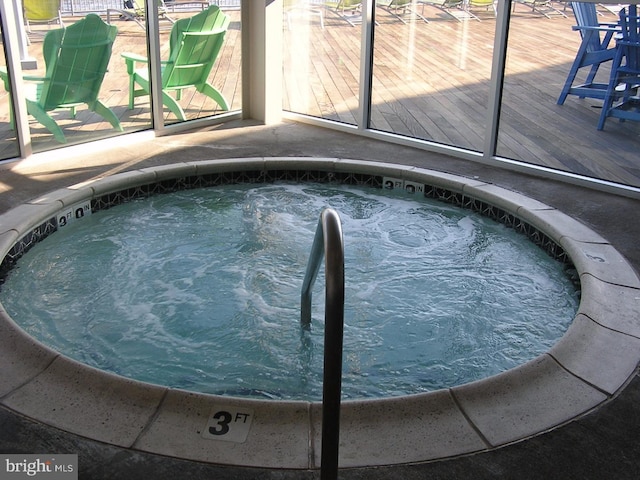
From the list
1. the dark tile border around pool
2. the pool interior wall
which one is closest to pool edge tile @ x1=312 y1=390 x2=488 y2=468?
the pool interior wall

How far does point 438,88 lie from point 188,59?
2285 mm

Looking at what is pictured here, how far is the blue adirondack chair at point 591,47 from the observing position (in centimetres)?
497

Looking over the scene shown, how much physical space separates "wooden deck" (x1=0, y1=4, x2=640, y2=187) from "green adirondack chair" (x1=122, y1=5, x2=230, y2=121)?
9cm

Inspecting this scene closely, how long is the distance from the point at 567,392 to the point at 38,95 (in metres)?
4.56

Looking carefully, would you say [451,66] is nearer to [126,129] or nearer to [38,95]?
[126,129]

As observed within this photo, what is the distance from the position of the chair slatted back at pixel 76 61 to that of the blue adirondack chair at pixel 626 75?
3.87 metres

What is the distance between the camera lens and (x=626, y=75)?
16.5ft

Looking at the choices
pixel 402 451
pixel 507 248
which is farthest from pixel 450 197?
pixel 402 451

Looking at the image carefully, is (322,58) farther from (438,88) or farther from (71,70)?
(71,70)

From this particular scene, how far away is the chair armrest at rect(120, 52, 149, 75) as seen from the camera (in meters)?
6.08

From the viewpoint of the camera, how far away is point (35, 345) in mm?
2928

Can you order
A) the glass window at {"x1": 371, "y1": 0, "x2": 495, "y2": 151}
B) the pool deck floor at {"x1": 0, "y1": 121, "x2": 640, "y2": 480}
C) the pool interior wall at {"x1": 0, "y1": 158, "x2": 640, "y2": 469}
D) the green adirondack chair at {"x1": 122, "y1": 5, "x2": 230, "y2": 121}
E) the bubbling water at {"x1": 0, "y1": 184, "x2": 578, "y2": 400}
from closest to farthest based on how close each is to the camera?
the pool deck floor at {"x1": 0, "y1": 121, "x2": 640, "y2": 480} → the pool interior wall at {"x1": 0, "y1": 158, "x2": 640, "y2": 469} → the bubbling water at {"x1": 0, "y1": 184, "x2": 578, "y2": 400} → the glass window at {"x1": 371, "y1": 0, "x2": 495, "y2": 151} → the green adirondack chair at {"x1": 122, "y1": 5, "x2": 230, "y2": 121}

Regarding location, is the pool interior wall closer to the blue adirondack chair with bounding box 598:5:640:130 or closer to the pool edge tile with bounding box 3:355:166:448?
the pool edge tile with bounding box 3:355:166:448

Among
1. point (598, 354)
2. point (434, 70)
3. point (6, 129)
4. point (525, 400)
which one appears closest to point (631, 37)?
point (434, 70)
